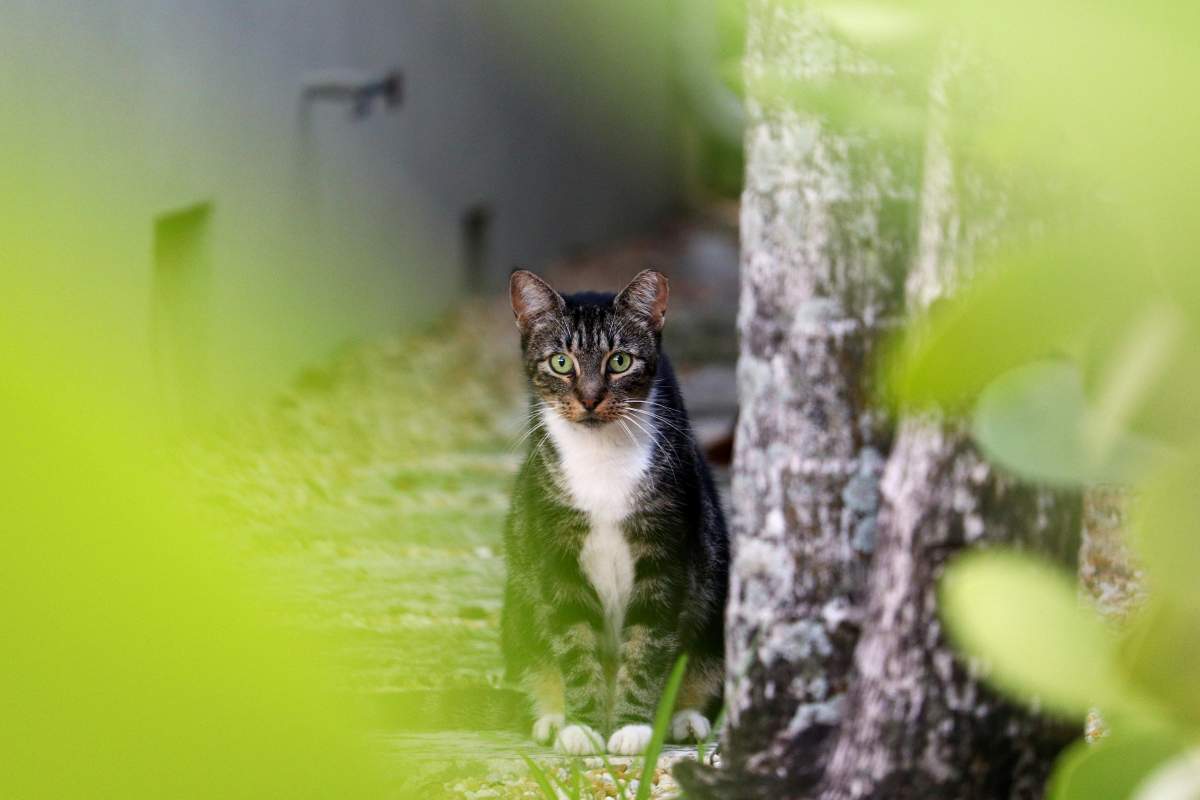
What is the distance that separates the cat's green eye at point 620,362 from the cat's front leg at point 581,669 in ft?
2.05

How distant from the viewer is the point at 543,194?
12.6 metres

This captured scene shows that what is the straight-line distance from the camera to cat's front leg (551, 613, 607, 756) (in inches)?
130

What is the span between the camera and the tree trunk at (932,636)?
5.42 ft

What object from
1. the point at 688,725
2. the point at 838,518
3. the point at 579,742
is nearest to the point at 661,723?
the point at 838,518

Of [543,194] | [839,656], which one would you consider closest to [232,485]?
[839,656]

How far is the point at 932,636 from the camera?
1686 mm

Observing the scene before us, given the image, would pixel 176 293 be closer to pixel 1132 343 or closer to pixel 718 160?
pixel 1132 343

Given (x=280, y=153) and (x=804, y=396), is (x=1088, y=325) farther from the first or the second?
(x=280, y=153)

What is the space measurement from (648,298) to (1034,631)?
3.10 metres

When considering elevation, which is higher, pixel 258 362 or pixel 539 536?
pixel 539 536

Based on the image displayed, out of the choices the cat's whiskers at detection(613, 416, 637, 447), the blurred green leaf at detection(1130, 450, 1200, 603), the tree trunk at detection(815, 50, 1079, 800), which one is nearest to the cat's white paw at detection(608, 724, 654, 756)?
the cat's whiskers at detection(613, 416, 637, 447)

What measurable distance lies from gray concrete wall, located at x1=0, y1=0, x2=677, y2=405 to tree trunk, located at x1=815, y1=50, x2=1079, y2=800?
0.67 metres

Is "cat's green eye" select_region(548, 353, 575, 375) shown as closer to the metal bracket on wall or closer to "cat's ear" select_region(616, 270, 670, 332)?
"cat's ear" select_region(616, 270, 670, 332)

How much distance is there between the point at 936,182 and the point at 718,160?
16997 millimetres
